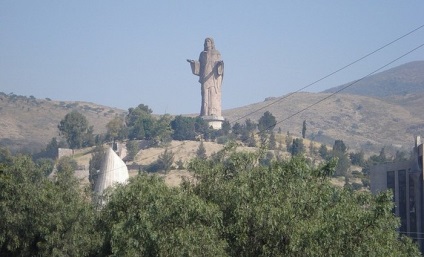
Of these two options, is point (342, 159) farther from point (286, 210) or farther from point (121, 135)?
point (286, 210)

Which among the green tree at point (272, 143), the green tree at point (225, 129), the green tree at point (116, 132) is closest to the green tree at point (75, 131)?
the green tree at point (116, 132)

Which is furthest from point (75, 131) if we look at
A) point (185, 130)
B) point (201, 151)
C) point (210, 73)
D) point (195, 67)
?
point (201, 151)

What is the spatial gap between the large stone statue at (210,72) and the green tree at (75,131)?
1767cm

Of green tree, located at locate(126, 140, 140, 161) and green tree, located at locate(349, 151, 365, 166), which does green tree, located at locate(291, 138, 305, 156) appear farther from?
green tree, located at locate(126, 140, 140, 161)

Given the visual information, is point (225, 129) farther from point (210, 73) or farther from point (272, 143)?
point (272, 143)

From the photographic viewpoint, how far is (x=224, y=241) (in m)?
19.6

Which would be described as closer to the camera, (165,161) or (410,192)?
(410,192)

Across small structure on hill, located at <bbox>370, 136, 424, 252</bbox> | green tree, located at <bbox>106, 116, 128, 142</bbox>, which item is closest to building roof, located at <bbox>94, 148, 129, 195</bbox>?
small structure on hill, located at <bbox>370, 136, 424, 252</bbox>

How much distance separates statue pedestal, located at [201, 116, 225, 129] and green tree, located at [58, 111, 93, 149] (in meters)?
17.2

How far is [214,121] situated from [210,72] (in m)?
8.90

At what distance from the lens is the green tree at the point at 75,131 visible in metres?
127

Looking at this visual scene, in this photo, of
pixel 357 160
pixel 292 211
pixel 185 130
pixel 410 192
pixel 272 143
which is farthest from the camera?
pixel 185 130

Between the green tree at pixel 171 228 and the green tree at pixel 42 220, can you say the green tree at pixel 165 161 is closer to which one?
the green tree at pixel 42 220

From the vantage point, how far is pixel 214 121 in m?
130
